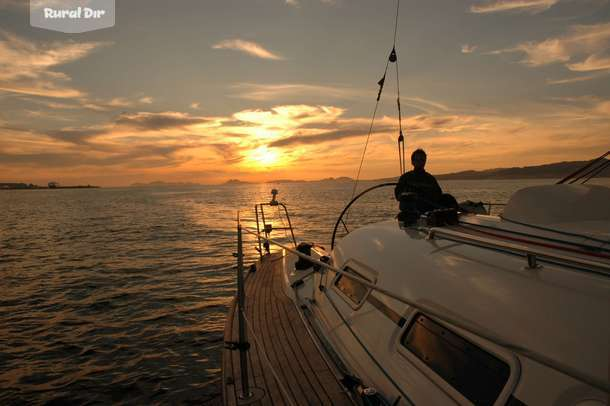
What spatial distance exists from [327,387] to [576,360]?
9.36ft

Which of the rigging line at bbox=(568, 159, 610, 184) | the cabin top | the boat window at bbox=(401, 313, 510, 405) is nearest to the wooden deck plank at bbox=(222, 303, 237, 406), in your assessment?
the boat window at bbox=(401, 313, 510, 405)

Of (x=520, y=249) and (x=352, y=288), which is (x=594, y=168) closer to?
(x=520, y=249)

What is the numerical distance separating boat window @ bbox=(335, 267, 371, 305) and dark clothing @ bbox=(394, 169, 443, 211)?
1910 mm

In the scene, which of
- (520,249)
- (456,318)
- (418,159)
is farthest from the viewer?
(418,159)

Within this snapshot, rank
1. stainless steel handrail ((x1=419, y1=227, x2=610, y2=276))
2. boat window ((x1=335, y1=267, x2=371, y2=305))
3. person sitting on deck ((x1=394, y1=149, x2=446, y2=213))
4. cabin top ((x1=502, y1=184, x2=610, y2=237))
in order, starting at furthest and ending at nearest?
person sitting on deck ((x1=394, y1=149, x2=446, y2=213))
boat window ((x1=335, y1=267, x2=371, y2=305))
cabin top ((x1=502, y1=184, x2=610, y2=237))
stainless steel handrail ((x1=419, y1=227, x2=610, y2=276))

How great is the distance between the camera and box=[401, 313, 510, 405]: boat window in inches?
108

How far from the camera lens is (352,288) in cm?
550

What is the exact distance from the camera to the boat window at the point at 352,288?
5113 millimetres

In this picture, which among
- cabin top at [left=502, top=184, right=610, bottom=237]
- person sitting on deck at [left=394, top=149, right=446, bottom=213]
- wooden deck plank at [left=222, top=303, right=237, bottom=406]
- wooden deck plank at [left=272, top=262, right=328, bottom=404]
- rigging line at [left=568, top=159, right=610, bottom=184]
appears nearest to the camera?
cabin top at [left=502, top=184, right=610, bottom=237]

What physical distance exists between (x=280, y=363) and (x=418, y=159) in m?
4.42

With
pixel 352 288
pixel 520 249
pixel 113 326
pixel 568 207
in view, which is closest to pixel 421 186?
pixel 352 288

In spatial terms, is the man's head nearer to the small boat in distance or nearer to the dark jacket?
the dark jacket

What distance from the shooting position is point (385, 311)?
4340 millimetres

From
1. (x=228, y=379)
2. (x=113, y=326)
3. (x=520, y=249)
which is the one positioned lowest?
(x=113, y=326)
